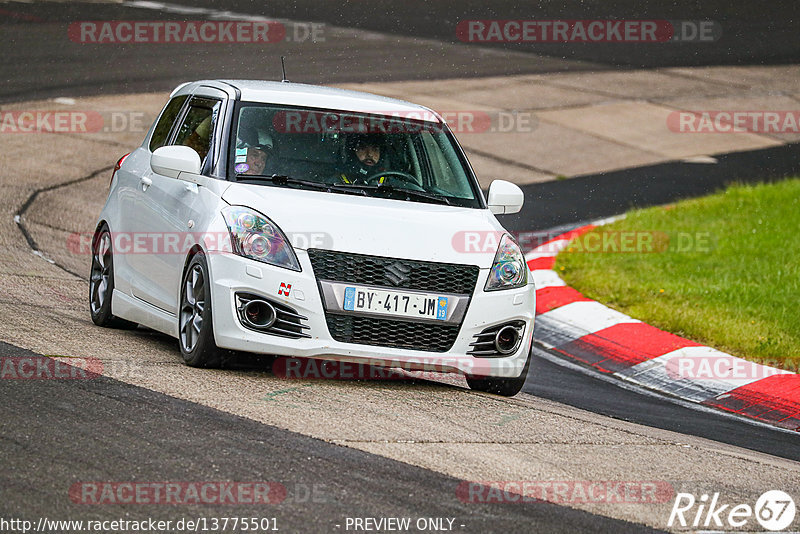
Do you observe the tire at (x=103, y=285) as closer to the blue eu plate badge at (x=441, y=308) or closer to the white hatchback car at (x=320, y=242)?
the white hatchback car at (x=320, y=242)

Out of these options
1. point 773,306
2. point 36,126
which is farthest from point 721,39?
point 773,306

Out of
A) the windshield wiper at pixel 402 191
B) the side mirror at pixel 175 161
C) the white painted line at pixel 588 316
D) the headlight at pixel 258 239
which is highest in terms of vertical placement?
the side mirror at pixel 175 161

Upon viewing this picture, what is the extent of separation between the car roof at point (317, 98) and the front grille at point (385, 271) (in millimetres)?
1470

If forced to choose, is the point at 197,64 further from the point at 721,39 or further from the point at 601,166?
the point at 721,39

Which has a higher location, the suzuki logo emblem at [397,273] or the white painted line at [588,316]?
the suzuki logo emblem at [397,273]

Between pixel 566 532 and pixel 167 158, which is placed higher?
pixel 167 158

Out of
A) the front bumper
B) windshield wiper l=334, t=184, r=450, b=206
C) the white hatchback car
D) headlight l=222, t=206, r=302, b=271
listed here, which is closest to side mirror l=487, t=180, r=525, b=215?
the white hatchback car

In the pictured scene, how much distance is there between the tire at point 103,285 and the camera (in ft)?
27.7

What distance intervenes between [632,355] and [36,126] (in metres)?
9.41

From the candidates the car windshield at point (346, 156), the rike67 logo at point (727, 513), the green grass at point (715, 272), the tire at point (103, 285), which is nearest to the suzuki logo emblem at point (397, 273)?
the car windshield at point (346, 156)

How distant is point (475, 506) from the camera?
498 cm

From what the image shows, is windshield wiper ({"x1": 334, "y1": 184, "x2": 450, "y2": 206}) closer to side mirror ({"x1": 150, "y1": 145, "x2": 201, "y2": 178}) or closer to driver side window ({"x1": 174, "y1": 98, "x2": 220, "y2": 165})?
side mirror ({"x1": 150, "y1": 145, "x2": 201, "y2": 178})

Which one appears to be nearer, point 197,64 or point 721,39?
point 197,64

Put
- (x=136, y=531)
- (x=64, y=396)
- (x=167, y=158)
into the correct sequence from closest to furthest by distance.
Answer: (x=136, y=531), (x=64, y=396), (x=167, y=158)
